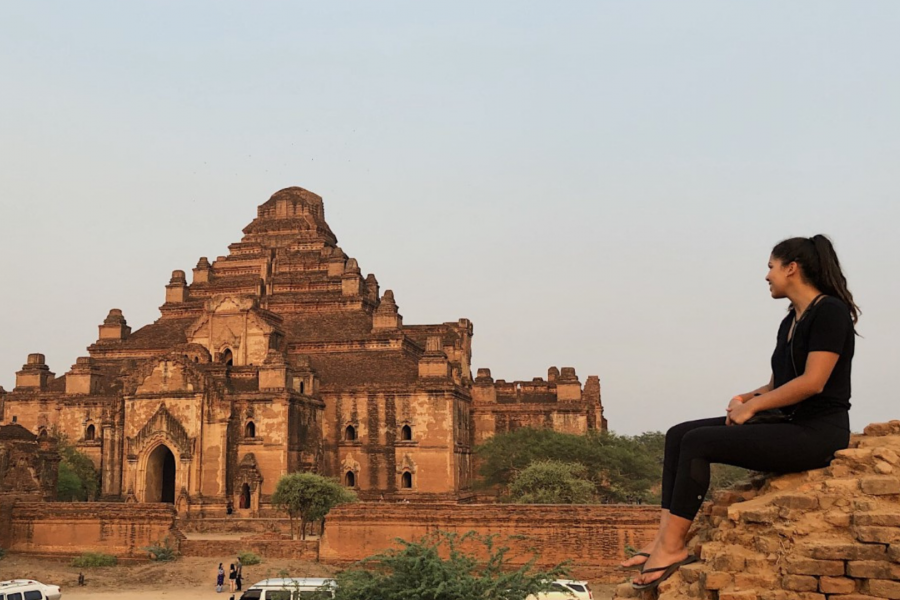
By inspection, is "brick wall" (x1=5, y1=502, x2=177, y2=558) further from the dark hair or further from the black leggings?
the dark hair

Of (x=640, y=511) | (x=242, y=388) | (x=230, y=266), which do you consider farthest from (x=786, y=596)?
(x=230, y=266)

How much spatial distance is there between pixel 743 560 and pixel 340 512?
76.0 feet

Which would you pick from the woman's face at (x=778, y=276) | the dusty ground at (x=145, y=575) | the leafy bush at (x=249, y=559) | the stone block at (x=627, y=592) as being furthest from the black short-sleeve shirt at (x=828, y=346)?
the leafy bush at (x=249, y=559)

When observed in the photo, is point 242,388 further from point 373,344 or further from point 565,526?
point 565,526

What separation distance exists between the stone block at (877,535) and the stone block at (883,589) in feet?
0.67

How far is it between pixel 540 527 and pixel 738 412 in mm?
20395

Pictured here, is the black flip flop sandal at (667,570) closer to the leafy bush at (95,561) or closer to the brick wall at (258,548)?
the brick wall at (258,548)

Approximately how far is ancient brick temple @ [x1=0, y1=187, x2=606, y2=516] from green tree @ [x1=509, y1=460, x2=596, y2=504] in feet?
21.3

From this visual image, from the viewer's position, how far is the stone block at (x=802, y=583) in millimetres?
5148

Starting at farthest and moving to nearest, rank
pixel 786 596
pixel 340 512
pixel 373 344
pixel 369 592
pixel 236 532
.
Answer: pixel 373 344 → pixel 236 532 → pixel 340 512 → pixel 369 592 → pixel 786 596

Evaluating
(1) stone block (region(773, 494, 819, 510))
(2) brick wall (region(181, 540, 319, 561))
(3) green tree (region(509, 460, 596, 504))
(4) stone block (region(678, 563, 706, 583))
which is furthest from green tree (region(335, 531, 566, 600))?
(3) green tree (region(509, 460, 596, 504))

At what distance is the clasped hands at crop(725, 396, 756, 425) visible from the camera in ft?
18.4

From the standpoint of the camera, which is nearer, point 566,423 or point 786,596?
point 786,596

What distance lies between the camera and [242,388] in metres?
41.7
